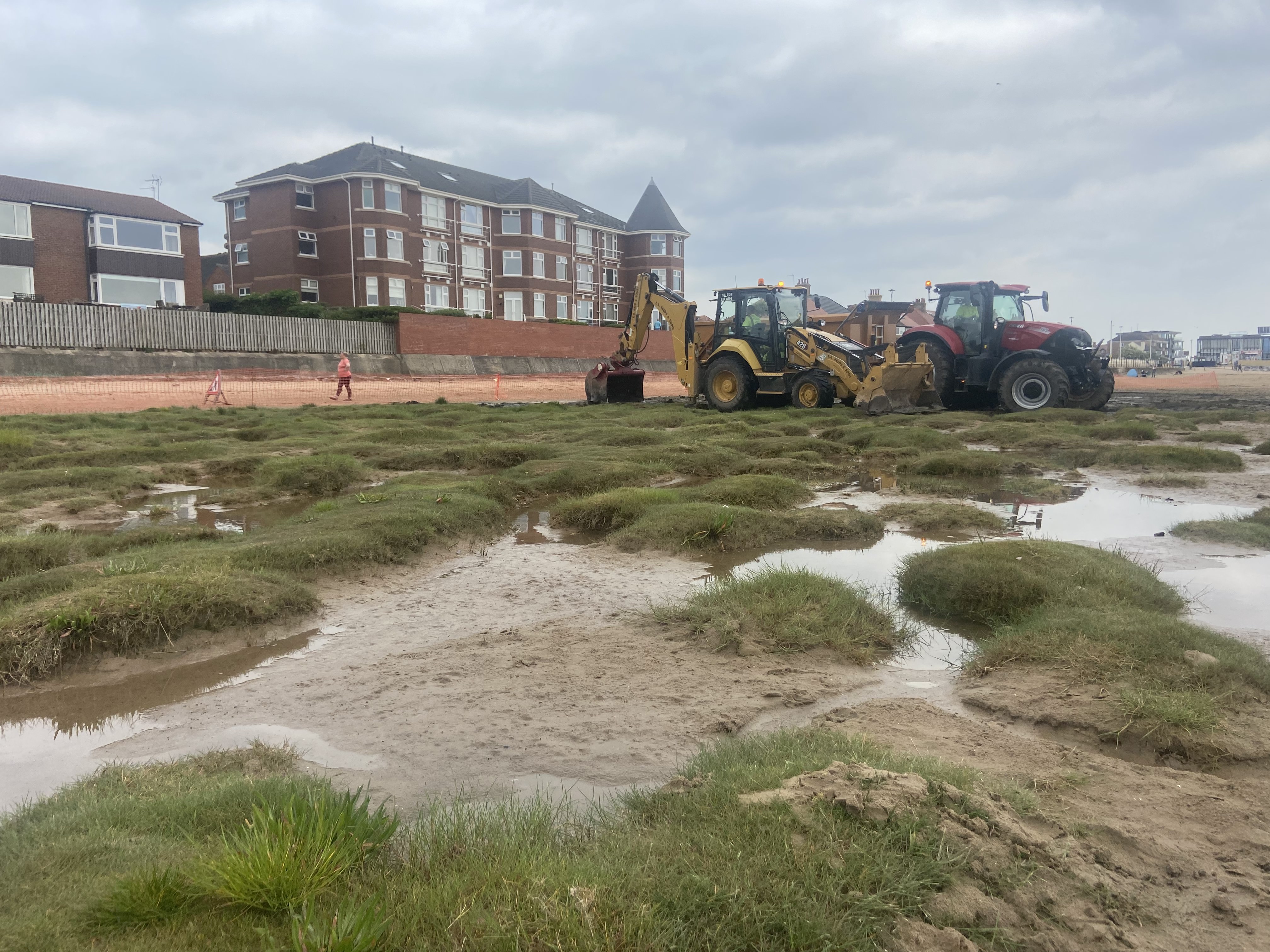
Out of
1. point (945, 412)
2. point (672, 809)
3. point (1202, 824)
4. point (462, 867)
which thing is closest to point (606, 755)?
point (672, 809)

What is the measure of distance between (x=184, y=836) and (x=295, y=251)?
5318 cm

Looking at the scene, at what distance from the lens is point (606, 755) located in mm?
3791

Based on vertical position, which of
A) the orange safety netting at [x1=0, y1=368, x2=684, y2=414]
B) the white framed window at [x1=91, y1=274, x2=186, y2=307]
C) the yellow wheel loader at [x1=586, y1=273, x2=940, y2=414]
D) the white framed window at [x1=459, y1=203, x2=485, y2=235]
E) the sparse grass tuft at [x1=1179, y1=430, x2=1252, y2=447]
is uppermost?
the white framed window at [x1=459, y1=203, x2=485, y2=235]

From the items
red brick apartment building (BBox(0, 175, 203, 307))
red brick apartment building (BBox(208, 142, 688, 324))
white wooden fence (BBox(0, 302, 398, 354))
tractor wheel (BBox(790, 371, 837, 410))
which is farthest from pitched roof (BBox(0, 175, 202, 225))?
tractor wheel (BBox(790, 371, 837, 410))

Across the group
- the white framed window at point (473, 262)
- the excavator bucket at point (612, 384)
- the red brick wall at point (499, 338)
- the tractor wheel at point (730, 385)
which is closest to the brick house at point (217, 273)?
the white framed window at point (473, 262)

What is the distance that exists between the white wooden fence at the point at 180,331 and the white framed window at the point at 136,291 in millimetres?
11474

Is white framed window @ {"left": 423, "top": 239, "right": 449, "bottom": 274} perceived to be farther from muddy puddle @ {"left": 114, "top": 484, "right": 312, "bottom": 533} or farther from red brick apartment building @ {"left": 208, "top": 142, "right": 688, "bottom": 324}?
muddy puddle @ {"left": 114, "top": 484, "right": 312, "bottom": 533}

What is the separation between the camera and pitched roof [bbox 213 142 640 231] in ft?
168

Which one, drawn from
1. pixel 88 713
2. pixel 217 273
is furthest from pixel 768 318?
pixel 217 273

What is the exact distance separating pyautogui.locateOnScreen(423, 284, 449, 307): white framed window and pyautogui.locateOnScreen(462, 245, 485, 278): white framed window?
1.66m

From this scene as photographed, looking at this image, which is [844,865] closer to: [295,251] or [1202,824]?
[1202,824]

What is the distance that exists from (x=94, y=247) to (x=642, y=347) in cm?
3213

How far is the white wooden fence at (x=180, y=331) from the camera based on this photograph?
90.7ft

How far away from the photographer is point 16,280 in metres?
40.4
